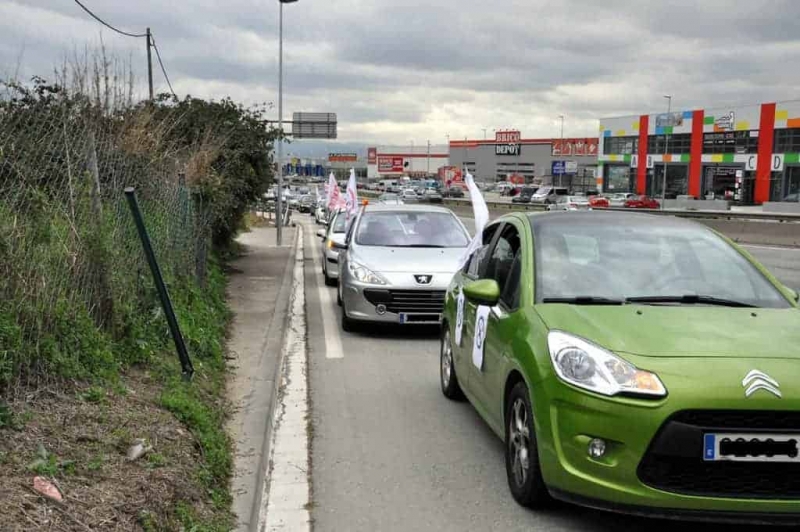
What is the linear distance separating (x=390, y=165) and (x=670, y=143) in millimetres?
81280

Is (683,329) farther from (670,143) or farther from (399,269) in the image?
(670,143)

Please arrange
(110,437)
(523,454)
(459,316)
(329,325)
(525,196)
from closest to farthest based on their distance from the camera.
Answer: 1. (523,454)
2. (110,437)
3. (459,316)
4. (329,325)
5. (525,196)

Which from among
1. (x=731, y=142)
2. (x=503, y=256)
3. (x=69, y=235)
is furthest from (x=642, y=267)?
(x=731, y=142)

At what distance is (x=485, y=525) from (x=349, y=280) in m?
5.87

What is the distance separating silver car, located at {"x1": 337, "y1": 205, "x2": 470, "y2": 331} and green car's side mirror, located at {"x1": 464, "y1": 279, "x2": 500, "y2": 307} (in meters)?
4.47

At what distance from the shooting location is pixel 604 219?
5.55m

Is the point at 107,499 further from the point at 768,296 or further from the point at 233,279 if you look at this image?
the point at 233,279

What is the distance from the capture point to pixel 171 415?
5.30 meters

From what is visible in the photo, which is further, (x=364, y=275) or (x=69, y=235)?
(x=364, y=275)

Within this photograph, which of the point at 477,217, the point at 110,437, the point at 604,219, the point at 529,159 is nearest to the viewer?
the point at 110,437

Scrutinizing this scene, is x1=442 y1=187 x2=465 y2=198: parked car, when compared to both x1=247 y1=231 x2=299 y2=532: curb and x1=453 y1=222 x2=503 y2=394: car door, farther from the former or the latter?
x1=453 y1=222 x2=503 y2=394: car door

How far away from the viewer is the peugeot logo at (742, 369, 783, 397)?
3584 mm

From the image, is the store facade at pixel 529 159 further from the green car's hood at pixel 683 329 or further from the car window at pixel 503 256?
the green car's hood at pixel 683 329

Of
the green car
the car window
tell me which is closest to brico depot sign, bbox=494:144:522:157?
the car window
